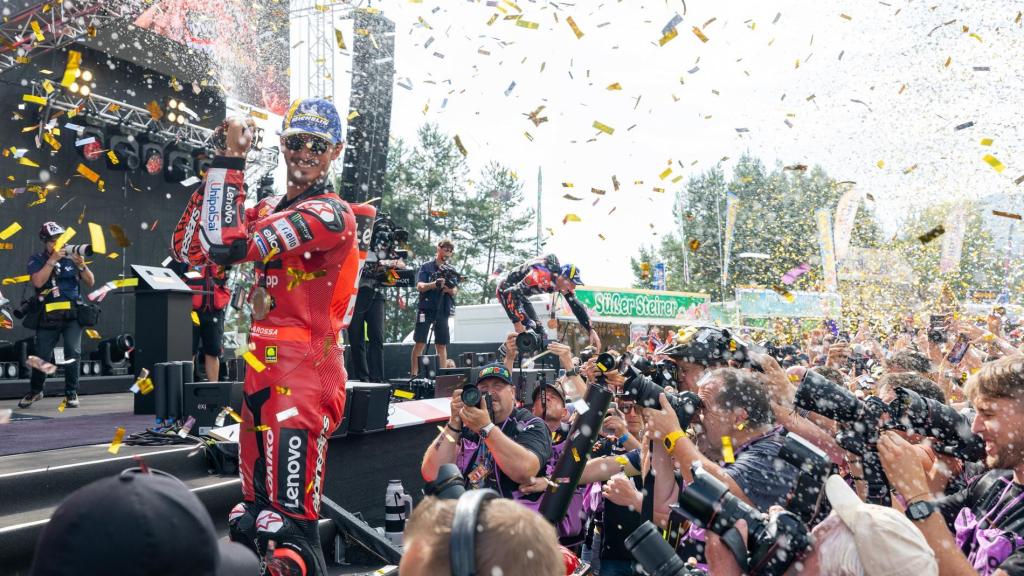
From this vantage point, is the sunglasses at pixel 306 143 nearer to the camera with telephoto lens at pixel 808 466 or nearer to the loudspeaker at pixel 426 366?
the camera with telephoto lens at pixel 808 466

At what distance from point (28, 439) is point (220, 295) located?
3.01 m

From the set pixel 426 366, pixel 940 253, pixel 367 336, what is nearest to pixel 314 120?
pixel 367 336

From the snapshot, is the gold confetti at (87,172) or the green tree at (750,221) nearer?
the gold confetti at (87,172)

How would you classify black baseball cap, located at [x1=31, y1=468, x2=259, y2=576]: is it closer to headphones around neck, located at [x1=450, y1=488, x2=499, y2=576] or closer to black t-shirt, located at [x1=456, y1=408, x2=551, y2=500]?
headphones around neck, located at [x1=450, y1=488, x2=499, y2=576]

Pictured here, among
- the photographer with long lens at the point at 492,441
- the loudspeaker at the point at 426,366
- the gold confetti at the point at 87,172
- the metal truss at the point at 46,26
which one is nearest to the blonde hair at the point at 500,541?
the photographer with long lens at the point at 492,441

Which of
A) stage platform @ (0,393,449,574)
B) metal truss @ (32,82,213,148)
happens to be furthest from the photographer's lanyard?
metal truss @ (32,82,213,148)

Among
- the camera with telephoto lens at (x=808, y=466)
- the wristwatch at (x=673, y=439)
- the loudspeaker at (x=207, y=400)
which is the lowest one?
the loudspeaker at (x=207, y=400)

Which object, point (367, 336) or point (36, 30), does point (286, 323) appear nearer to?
point (367, 336)

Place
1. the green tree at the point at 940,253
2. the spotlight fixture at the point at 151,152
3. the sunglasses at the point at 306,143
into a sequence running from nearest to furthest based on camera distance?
1. the sunglasses at the point at 306,143
2. the spotlight fixture at the point at 151,152
3. the green tree at the point at 940,253

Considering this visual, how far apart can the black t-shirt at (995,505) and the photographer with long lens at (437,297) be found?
7.94 meters

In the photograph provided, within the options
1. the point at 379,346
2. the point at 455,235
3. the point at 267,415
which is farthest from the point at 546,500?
the point at 455,235

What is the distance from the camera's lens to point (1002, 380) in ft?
8.86

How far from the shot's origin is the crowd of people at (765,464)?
6.48 ft

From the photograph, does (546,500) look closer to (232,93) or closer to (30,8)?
(30,8)
